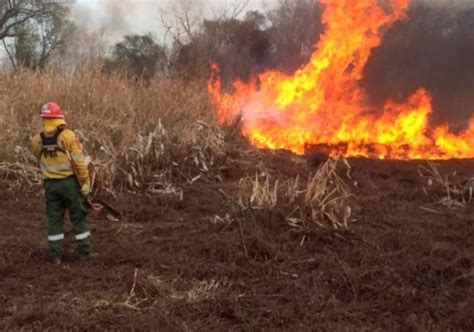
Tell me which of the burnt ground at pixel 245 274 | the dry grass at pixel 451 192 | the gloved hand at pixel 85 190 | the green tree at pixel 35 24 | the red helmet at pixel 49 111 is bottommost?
the burnt ground at pixel 245 274

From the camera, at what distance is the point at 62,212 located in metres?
5.37

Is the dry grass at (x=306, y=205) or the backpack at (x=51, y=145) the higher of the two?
the backpack at (x=51, y=145)

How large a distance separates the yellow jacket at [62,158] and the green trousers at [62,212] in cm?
8

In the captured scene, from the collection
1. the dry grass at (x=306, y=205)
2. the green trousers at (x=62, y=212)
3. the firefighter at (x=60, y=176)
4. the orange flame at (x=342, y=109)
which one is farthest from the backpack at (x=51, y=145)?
the orange flame at (x=342, y=109)

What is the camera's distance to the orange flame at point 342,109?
1179cm

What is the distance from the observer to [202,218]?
6703 mm

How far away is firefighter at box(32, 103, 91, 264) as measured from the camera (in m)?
5.17

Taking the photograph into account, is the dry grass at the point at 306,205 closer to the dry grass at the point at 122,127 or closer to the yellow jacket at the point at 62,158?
the yellow jacket at the point at 62,158

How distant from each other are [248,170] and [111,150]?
2194 mm

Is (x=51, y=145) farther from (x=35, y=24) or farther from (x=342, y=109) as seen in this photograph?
(x=35, y=24)

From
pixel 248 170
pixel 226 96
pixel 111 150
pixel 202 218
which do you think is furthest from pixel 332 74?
pixel 202 218

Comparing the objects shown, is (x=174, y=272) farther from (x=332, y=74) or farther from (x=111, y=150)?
(x=332, y=74)

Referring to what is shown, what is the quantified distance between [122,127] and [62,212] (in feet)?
15.0

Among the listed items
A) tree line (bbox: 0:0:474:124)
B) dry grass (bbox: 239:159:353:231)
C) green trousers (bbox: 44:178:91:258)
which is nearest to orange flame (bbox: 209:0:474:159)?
tree line (bbox: 0:0:474:124)
